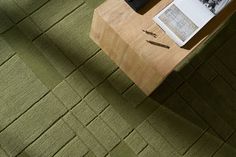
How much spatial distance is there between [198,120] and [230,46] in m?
0.52

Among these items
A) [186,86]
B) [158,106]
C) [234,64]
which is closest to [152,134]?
[158,106]

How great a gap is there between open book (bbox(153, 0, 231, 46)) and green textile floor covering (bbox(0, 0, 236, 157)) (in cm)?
40

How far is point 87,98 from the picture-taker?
→ 2.33 meters

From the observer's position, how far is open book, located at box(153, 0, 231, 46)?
2092mm

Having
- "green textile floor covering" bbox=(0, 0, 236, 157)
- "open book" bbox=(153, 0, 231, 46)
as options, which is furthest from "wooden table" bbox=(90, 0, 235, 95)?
"green textile floor covering" bbox=(0, 0, 236, 157)

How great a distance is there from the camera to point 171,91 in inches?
95.7

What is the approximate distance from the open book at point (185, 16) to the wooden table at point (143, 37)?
0.12ft

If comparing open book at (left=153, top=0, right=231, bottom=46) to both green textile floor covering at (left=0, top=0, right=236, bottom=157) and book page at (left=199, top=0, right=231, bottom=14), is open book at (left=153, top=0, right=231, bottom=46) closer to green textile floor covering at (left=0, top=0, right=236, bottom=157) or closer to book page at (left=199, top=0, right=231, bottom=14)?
book page at (left=199, top=0, right=231, bottom=14)

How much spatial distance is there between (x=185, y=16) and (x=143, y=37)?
24 cm

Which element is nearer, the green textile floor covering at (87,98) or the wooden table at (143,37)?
the wooden table at (143,37)

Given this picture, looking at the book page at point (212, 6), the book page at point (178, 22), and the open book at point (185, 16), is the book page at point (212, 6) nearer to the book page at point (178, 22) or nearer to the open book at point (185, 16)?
the open book at point (185, 16)

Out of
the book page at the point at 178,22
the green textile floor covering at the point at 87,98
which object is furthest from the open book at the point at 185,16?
the green textile floor covering at the point at 87,98

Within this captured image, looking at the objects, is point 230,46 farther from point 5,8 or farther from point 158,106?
point 5,8

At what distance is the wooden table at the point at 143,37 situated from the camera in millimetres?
2074
